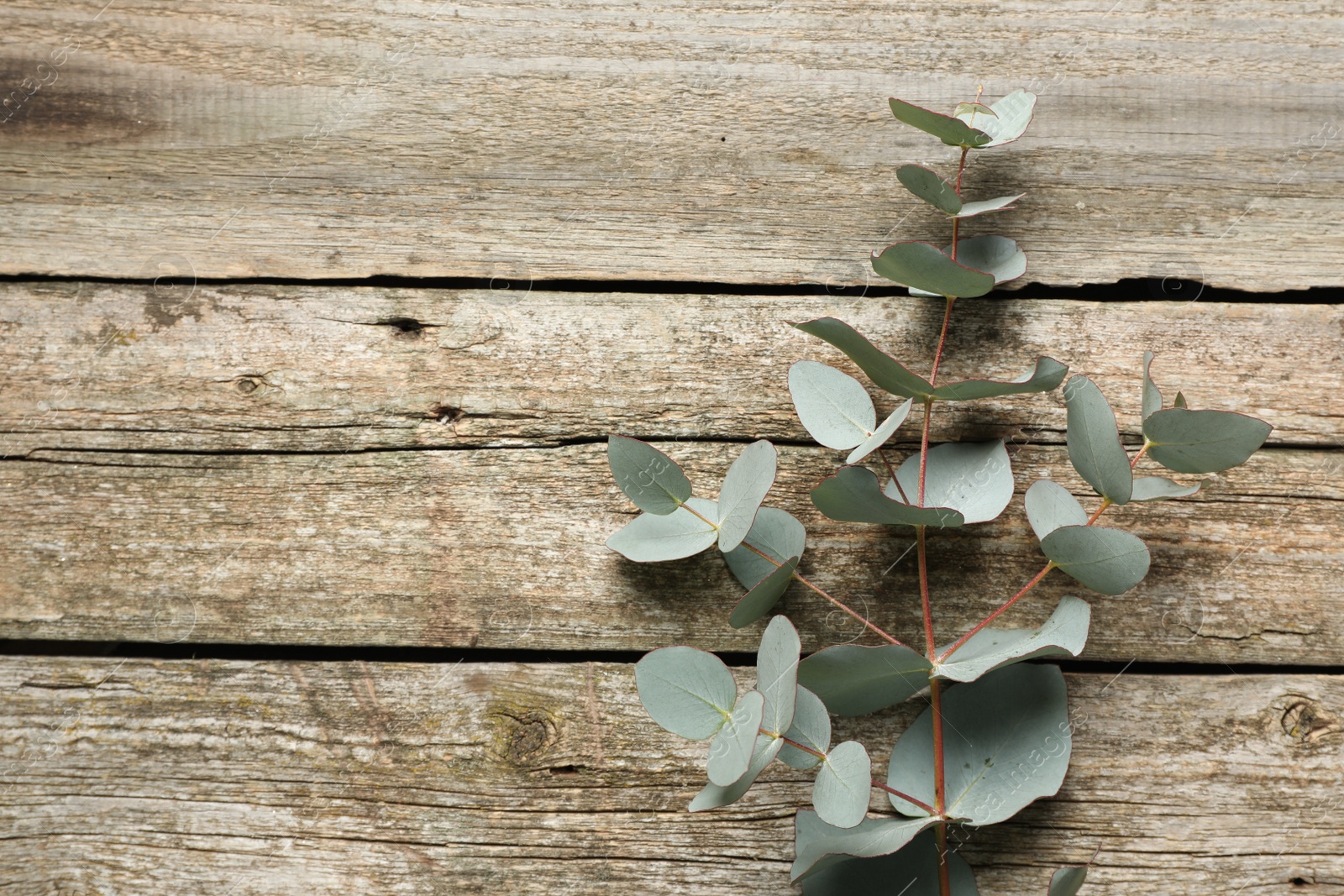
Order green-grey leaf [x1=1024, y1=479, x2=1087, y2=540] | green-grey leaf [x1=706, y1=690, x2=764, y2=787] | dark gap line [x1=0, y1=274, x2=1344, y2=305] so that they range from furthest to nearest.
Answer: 1. dark gap line [x1=0, y1=274, x2=1344, y2=305]
2. green-grey leaf [x1=1024, y1=479, x2=1087, y2=540]
3. green-grey leaf [x1=706, y1=690, x2=764, y2=787]

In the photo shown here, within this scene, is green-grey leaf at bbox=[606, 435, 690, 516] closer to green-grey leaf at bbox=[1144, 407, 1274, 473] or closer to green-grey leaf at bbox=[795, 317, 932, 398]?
green-grey leaf at bbox=[795, 317, 932, 398]

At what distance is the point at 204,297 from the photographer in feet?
2.39

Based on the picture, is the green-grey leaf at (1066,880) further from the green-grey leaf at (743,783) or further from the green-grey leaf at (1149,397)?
the green-grey leaf at (1149,397)

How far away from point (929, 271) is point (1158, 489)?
249 mm

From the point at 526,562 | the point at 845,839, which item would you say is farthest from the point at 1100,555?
the point at 526,562

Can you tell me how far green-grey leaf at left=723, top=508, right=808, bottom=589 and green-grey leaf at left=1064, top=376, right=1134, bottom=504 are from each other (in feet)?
0.71

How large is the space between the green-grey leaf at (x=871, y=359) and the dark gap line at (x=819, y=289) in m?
0.12

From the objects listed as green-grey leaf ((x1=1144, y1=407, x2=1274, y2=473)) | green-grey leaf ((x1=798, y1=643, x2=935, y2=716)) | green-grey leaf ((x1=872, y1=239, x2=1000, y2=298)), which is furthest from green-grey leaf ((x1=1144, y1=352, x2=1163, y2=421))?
green-grey leaf ((x1=798, y1=643, x2=935, y2=716))

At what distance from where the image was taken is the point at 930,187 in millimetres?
639

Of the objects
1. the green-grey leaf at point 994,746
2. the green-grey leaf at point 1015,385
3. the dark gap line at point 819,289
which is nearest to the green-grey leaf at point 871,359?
the green-grey leaf at point 1015,385

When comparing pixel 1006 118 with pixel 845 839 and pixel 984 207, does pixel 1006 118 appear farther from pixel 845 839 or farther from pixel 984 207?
pixel 845 839

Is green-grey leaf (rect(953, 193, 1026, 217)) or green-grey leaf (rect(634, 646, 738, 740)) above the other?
green-grey leaf (rect(953, 193, 1026, 217))

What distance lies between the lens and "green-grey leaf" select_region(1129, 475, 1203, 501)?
2.03 feet

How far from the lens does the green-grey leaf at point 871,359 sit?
598 millimetres
